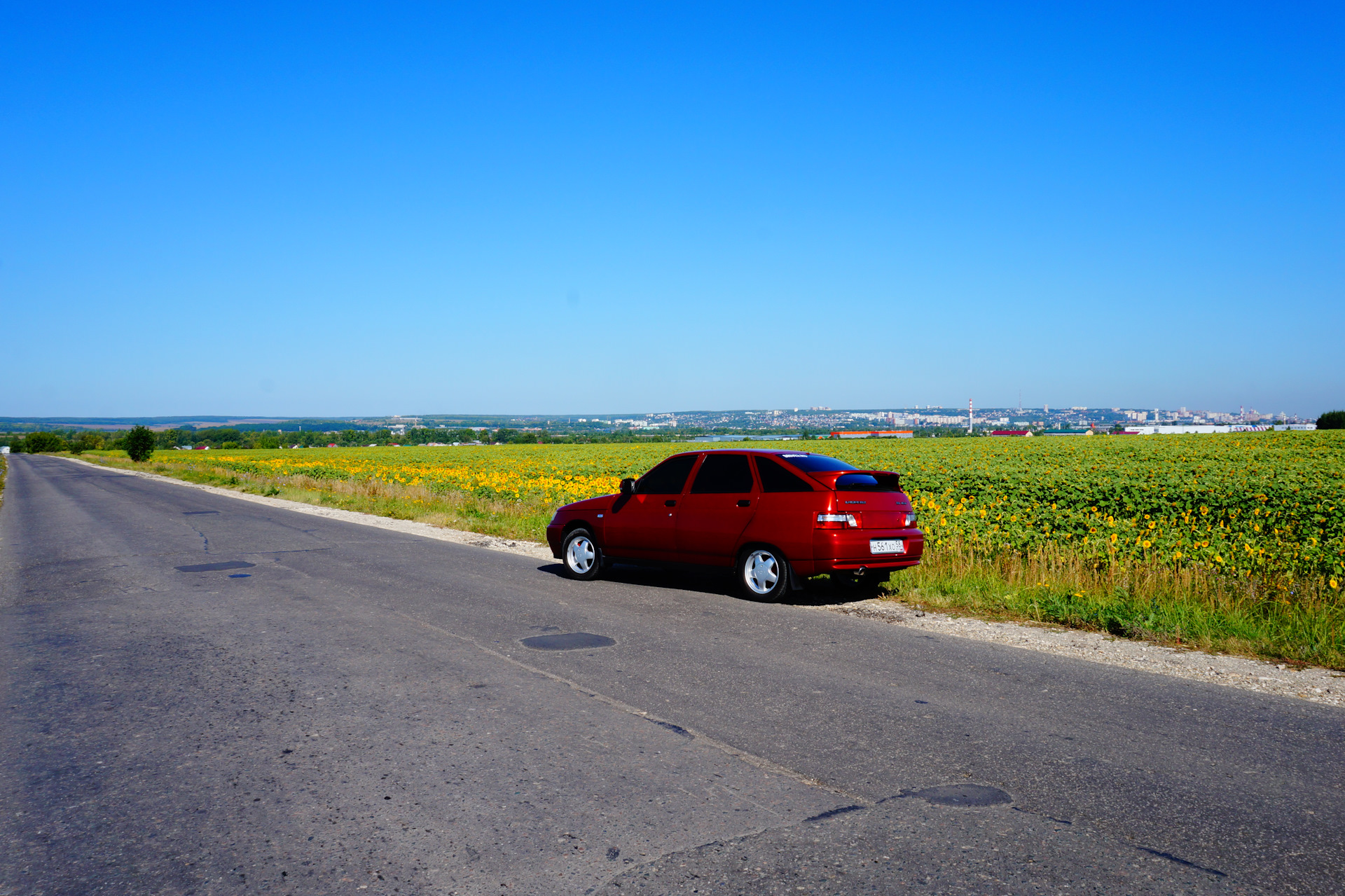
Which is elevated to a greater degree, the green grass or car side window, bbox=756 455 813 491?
car side window, bbox=756 455 813 491

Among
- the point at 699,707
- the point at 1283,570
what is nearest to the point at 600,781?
the point at 699,707

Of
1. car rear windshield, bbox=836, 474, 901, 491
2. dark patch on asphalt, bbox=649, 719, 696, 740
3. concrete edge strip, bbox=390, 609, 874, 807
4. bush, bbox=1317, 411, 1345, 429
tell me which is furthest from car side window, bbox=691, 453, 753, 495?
bush, bbox=1317, 411, 1345, 429

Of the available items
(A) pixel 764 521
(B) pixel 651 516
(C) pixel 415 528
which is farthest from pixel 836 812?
(C) pixel 415 528

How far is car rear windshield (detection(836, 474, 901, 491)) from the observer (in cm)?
976

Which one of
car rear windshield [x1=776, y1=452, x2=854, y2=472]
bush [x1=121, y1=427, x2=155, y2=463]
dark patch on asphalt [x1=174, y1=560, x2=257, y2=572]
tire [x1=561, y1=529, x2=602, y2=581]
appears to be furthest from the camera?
bush [x1=121, y1=427, x2=155, y2=463]

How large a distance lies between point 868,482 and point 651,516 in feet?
8.54

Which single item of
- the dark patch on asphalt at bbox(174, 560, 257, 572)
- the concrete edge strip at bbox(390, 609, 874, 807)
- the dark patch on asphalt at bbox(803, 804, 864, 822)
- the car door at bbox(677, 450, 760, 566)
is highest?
the car door at bbox(677, 450, 760, 566)

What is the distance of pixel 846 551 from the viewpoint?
370 inches

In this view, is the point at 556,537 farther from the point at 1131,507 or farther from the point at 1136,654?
the point at 1131,507

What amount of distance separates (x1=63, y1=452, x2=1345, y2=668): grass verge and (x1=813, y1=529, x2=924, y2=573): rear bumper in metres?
0.75

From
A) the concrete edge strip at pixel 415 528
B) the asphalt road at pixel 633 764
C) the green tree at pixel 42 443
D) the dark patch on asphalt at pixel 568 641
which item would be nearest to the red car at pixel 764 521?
the asphalt road at pixel 633 764

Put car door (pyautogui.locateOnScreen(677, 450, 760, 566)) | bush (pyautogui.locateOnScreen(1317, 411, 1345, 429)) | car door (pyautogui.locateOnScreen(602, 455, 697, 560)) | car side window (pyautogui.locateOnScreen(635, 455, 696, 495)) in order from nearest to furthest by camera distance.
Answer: car door (pyautogui.locateOnScreen(677, 450, 760, 566)) → car door (pyautogui.locateOnScreen(602, 455, 697, 560)) → car side window (pyautogui.locateOnScreen(635, 455, 696, 495)) → bush (pyautogui.locateOnScreen(1317, 411, 1345, 429))

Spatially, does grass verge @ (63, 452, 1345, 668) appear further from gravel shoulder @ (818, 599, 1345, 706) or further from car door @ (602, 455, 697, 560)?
car door @ (602, 455, 697, 560)

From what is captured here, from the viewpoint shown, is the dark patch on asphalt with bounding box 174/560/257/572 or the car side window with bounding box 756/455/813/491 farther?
the dark patch on asphalt with bounding box 174/560/257/572
